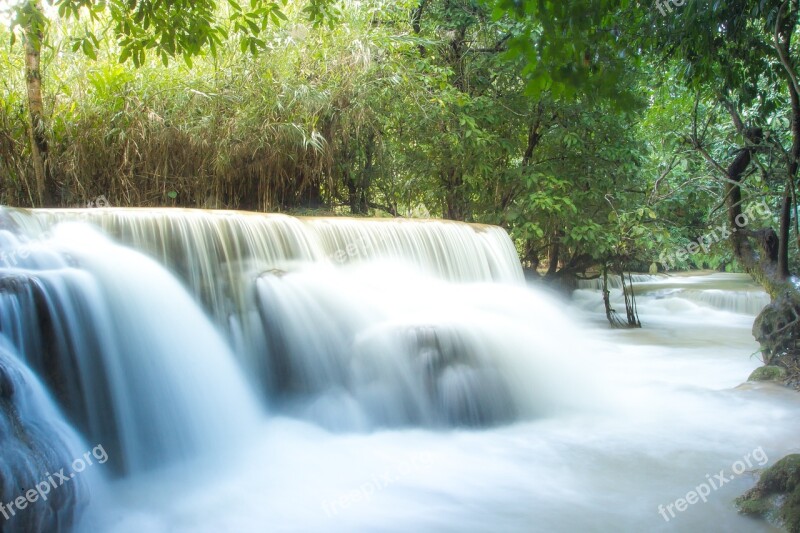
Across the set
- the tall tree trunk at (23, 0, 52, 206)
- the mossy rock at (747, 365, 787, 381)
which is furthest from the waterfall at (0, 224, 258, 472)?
the mossy rock at (747, 365, 787, 381)

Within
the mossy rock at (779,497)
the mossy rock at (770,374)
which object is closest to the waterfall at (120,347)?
the mossy rock at (779,497)

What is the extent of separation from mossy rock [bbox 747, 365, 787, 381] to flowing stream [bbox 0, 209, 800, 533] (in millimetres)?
153

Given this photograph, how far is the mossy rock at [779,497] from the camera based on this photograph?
8.30 feet

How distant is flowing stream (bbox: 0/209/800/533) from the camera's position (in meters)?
2.94

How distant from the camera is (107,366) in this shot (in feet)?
10.8

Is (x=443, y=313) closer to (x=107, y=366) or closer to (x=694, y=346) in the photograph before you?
(x=107, y=366)

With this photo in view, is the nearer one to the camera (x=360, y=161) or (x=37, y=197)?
(x=37, y=197)

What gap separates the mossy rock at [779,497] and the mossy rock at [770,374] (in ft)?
6.75

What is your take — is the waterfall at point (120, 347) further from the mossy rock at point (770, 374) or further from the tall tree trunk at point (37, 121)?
the mossy rock at point (770, 374)

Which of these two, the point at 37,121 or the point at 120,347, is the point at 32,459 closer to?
the point at 120,347

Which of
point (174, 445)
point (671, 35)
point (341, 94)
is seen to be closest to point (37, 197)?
point (341, 94)

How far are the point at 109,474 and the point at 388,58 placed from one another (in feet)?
19.6

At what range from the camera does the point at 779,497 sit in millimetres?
2664

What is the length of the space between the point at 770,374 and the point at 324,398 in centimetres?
323
